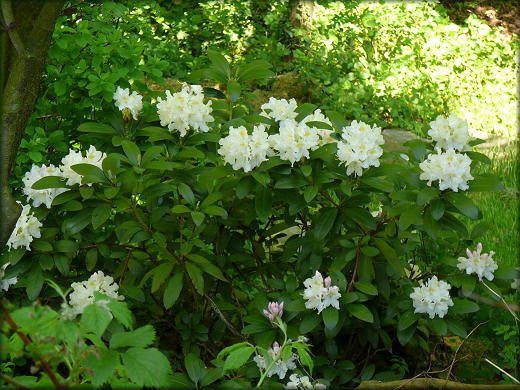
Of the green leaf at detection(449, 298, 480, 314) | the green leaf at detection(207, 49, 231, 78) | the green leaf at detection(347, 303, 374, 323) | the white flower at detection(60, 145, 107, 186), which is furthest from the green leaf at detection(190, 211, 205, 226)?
the green leaf at detection(449, 298, 480, 314)

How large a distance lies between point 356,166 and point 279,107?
0.47m

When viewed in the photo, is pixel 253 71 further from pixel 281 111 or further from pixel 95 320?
pixel 95 320

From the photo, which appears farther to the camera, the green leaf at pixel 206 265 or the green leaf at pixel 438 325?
the green leaf at pixel 438 325

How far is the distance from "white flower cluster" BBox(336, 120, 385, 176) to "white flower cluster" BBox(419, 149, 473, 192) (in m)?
0.19

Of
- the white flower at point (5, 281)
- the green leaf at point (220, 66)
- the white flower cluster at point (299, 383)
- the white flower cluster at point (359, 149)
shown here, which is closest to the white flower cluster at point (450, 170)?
the white flower cluster at point (359, 149)

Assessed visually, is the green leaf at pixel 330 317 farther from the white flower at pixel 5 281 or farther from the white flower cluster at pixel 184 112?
the white flower at pixel 5 281

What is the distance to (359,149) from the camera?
227 centimetres

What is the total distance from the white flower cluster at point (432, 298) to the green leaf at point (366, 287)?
24 centimetres

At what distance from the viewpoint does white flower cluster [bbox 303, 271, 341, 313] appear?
229 centimetres

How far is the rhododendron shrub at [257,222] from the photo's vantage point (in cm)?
229

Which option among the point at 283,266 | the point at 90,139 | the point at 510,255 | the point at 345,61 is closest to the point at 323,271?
the point at 283,266

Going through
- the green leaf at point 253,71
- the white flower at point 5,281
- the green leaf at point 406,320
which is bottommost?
the white flower at point 5,281

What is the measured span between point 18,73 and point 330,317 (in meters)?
1.35

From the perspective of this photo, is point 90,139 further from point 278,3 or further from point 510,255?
point 278,3
